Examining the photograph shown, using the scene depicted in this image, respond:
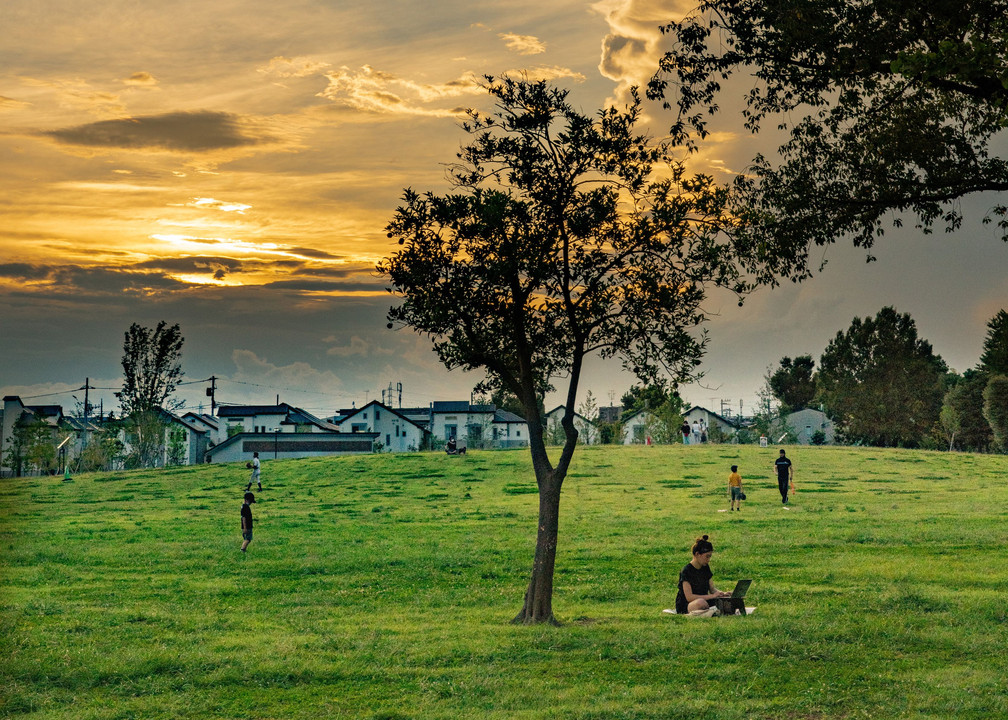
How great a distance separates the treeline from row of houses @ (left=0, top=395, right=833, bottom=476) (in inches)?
410

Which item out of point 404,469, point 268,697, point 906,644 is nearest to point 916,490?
point 404,469

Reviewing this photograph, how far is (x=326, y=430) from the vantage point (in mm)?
135500

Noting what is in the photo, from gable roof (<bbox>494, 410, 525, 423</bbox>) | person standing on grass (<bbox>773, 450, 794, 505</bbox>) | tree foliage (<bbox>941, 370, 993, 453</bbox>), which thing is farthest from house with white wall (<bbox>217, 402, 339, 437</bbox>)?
person standing on grass (<bbox>773, 450, 794, 505</bbox>)

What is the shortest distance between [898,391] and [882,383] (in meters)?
2.48

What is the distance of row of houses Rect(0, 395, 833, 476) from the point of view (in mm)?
111625

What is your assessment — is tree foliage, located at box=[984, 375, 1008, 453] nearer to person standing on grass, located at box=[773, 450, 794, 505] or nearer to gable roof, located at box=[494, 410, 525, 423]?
person standing on grass, located at box=[773, 450, 794, 505]

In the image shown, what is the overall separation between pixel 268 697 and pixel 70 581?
53.0 ft

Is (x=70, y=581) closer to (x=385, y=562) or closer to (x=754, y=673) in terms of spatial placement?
(x=385, y=562)

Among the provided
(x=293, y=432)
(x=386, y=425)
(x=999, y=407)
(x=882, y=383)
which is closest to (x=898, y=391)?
(x=882, y=383)

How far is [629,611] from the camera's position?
2345cm

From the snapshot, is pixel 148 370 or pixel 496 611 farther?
pixel 148 370

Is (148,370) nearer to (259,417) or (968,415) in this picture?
(259,417)

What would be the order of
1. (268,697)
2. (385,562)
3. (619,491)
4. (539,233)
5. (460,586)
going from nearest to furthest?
1. (268,697)
2. (539,233)
3. (460,586)
4. (385,562)
5. (619,491)

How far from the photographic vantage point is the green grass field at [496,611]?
622 inches
